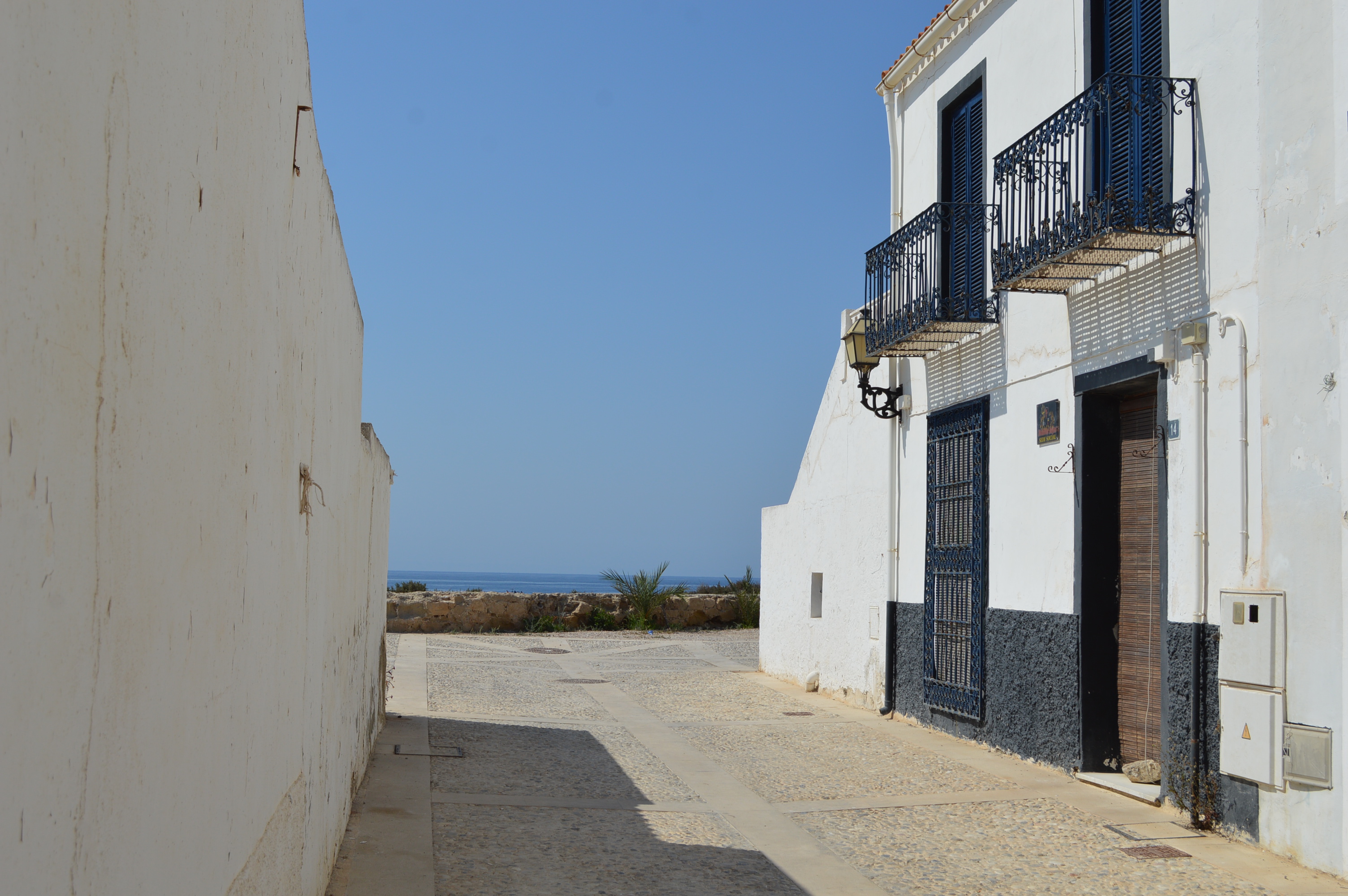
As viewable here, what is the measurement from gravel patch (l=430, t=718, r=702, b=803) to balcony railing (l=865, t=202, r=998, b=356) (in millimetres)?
4220

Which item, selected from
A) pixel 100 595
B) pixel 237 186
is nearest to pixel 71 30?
pixel 100 595

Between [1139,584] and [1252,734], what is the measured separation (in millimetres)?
1933

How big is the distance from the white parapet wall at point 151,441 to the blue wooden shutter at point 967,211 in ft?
22.0

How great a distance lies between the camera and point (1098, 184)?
24.8 ft

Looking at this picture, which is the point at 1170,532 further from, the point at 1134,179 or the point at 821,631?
the point at 821,631

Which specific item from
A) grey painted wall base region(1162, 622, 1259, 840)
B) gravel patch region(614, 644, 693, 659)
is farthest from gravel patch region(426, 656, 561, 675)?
grey painted wall base region(1162, 622, 1259, 840)

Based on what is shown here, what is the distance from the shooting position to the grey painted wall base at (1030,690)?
25.7 ft

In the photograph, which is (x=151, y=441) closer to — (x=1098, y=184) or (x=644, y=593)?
(x=1098, y=184)

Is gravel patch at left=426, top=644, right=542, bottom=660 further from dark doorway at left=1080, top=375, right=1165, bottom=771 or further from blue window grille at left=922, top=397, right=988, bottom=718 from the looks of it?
dark doorway at left=1080, top=375, right=1165, bottom=771

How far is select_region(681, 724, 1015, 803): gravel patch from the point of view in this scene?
24.3 ft

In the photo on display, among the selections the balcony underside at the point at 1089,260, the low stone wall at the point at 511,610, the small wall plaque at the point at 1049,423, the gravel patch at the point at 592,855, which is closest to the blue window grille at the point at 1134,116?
the balcony underside at the point at 1089,260

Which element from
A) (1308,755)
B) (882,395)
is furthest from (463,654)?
(1308,755)

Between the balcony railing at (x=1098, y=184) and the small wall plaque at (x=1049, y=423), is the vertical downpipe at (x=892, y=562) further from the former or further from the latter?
the balcony railing at (x=1098, y=184)

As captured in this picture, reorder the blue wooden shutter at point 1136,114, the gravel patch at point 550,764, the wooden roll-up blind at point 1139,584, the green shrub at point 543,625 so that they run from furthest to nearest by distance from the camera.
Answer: the green shrub at point 543,625 → the wooden roll-up blind at point 1139,584 → the gravel patch at point 550,764 → the blue wooden shutter at point 1136,114
